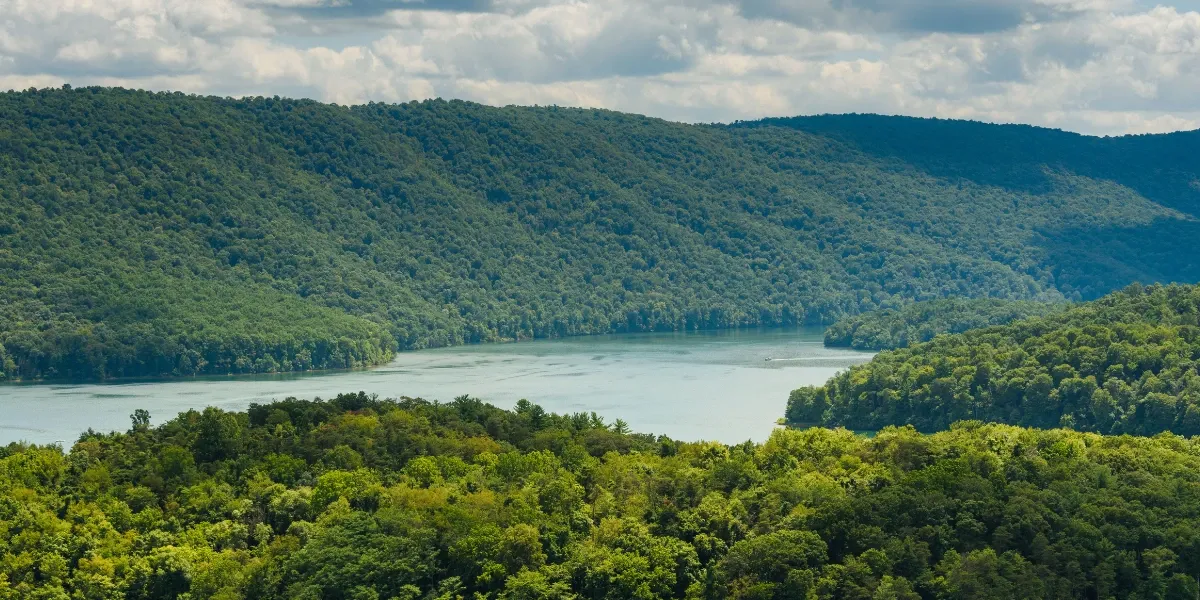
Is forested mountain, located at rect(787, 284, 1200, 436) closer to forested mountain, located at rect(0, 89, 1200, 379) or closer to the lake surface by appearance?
the lake surface

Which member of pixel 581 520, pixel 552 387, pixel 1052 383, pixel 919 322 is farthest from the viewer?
pixel 919 322

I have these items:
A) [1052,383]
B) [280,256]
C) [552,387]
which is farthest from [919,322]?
[1052,383]

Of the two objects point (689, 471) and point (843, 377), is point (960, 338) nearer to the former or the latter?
point (843, 377)

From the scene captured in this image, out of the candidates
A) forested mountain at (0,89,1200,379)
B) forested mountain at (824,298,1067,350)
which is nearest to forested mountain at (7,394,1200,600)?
forested mountain at (0,89,1200,379)

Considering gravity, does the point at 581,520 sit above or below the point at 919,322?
below

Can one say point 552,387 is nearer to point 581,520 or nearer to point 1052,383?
point 1052,383

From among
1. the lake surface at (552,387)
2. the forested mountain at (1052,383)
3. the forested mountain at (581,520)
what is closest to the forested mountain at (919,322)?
the lake surface at (552,387)

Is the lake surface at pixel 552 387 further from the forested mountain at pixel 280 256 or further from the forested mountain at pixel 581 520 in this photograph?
the forested mountain at pixel 581 520
